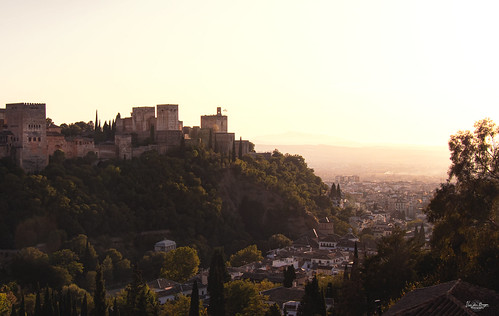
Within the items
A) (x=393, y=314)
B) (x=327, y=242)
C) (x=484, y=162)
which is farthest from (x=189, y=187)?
(x=393, y=314)

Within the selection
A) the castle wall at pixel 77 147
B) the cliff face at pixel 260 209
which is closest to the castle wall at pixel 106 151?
the castle wall at pixel 77 147

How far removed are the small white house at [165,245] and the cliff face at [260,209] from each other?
39.2ft

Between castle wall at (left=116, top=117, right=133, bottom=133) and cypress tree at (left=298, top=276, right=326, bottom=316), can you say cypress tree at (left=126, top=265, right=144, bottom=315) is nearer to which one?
cypress tree at (left=298, top=276, right=326, bottom=316)

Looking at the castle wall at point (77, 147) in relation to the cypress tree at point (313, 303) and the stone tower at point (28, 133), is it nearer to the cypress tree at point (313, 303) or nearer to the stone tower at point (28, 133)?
the stone tower at point (28, 133)

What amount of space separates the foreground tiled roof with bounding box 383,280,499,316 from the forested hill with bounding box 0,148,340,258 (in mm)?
38919

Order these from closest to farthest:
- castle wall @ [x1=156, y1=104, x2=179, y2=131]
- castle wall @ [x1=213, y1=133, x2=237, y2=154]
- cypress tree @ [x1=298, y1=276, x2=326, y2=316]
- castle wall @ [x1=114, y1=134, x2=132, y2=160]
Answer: cypress tree @ [x1=298, y1=276, x2=326, y2=316]
castle wall @ [x1=114, y1=134, x2=132, y2=160]
castle wall @ [x1=156, y1=104, x2=179, y2=131]
castle wall @ [x1=213, y1=133, x2=237, y2=154]

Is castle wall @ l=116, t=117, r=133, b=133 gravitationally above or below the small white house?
above

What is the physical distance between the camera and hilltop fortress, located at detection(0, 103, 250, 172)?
200 feet

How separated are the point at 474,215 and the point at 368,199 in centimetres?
11267

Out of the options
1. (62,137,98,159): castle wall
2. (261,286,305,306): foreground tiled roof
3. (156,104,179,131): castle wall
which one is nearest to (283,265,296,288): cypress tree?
(261,286,305,306): foreground tiled roof

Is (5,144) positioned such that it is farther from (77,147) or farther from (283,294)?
(283,294)

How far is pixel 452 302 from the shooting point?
1928cm

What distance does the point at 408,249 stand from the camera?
32.5m

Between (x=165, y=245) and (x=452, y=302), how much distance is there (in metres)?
42.9
